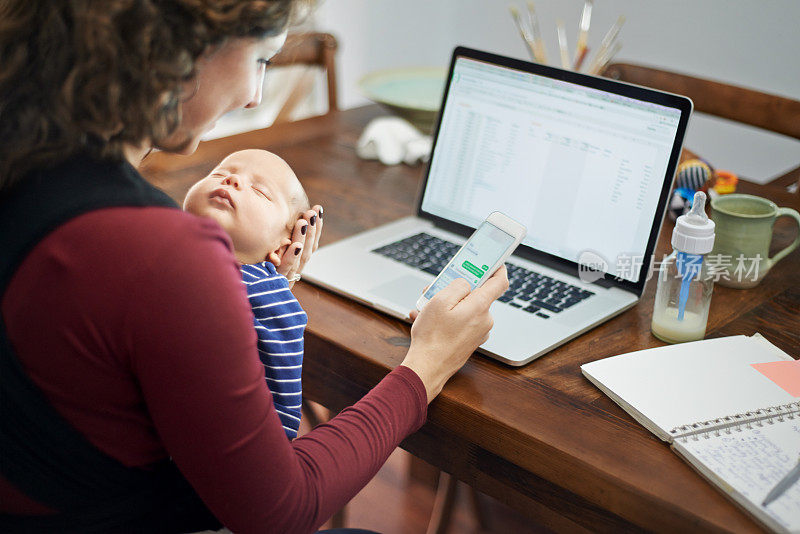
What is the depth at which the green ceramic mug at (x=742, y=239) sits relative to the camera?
1.06 m

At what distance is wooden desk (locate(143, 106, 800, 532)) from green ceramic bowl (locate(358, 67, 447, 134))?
1.68 feet

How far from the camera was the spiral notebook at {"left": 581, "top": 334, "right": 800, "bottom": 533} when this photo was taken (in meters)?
0.69

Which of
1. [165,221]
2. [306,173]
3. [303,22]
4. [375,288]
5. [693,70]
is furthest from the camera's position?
[693,70]

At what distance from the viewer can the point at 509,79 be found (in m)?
1.16

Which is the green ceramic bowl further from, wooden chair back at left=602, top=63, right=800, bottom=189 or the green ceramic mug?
the green ceramic mug

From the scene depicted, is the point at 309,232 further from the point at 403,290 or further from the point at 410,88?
the point at 410,88

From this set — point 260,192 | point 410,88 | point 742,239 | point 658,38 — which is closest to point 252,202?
point 260,192

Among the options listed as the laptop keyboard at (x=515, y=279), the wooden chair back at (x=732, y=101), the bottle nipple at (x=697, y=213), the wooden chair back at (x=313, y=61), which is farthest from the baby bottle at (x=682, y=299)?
the wooden chair back at (x=313, y=61)

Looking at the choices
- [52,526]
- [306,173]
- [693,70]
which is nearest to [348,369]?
[52,526]

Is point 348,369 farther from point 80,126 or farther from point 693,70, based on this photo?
point 693,70

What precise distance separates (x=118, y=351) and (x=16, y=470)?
17cm

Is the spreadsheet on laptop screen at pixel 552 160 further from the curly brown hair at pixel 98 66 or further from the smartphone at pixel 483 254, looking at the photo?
the curly brown hair at pixel 98 66

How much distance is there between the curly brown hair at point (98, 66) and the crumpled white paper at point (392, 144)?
94 centimetres

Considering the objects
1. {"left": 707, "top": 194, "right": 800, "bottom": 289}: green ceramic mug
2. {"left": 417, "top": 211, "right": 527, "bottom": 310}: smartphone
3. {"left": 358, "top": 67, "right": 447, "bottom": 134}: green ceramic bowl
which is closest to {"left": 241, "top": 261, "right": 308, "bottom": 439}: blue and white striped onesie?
{"left": 417, "top": 211, "right": 527, "bottom": 310}: smartphone
